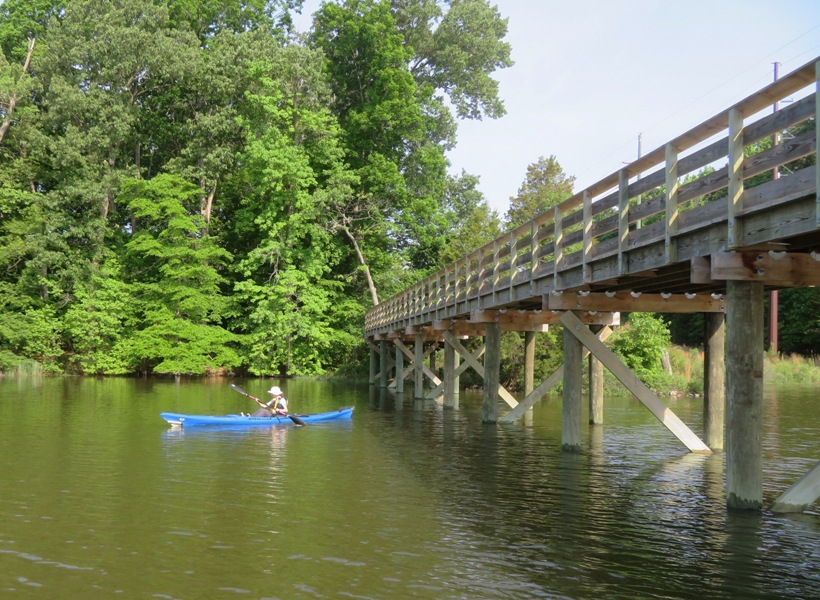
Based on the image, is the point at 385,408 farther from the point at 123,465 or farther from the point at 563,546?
the point at 563,546

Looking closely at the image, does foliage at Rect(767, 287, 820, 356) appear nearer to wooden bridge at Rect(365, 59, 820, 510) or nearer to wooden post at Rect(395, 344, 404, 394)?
wooden post at Rect(395, 344, 404, 394)

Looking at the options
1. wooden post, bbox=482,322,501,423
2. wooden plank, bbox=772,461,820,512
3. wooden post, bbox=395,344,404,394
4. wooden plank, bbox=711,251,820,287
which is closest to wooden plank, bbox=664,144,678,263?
wooden plank, bbox=711,251,820,287

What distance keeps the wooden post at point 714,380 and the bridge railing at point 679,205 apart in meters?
3.19

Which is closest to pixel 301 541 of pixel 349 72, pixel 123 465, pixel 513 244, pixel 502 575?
pixel 502 575

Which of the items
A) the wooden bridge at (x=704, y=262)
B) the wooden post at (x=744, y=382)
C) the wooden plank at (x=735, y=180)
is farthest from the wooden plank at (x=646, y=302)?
the wooden plank at (x=735, y=180)

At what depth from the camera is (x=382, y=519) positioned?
32.1ft

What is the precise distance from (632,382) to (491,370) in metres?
6.81

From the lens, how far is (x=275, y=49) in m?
48.6

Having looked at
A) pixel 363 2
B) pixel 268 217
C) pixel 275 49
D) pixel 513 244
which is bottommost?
pixel 513 244

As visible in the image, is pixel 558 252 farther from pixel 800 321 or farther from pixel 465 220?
pixel 800 321

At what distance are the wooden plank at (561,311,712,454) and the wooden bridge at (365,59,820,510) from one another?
0.08ft

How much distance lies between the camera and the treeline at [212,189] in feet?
152

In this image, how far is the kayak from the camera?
18.9 metres

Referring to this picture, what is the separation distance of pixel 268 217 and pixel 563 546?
4066 cm
